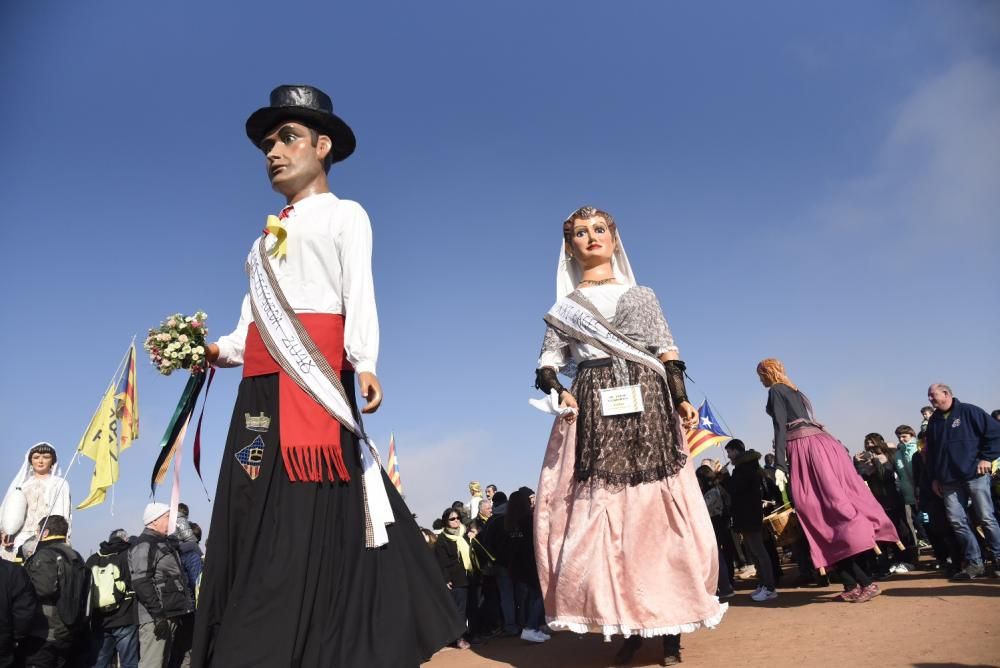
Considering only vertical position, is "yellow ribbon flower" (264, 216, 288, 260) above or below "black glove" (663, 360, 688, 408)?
above

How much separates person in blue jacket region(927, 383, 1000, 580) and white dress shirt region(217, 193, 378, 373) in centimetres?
637

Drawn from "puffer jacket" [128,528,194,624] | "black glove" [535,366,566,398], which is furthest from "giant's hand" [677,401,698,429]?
"puffer jacket" [128,528,194,624]

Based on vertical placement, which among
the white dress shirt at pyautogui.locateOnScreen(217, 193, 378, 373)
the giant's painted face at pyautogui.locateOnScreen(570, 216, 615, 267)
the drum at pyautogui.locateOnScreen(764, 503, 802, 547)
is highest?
the giant's painted face at pyautogui.locateOnScreen(570, 216, 615, 267)

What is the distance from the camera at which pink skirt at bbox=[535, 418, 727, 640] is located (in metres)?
4.07

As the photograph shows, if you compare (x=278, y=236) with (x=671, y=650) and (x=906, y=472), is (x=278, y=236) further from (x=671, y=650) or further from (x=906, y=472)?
(x=906, y=472)

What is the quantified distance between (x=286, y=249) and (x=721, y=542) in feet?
26.6

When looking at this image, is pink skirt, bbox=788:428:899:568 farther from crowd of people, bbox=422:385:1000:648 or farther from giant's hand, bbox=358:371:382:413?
giant's hand, bbox=358:371:382:413

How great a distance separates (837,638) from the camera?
168 inches

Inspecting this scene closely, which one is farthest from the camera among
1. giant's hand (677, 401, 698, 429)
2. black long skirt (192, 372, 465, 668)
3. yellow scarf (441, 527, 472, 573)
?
yellow scarf (441, 527, 472, 573)

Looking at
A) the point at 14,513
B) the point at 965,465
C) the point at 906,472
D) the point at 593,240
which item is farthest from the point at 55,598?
the point at 906,472

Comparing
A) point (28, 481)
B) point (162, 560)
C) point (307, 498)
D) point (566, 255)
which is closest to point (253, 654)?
point (307, 498)

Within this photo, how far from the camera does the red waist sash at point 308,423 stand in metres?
3.00

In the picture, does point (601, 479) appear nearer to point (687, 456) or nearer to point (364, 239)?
point (687, 456)

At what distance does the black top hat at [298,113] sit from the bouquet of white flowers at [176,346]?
1.09m
